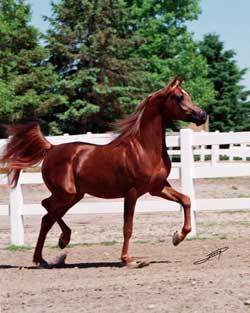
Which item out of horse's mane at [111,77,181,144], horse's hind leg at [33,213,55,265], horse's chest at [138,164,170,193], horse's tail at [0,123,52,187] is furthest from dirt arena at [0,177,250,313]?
horse's mane at [111,77,181,144]

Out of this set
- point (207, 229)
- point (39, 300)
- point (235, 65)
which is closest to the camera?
point (39, 300)

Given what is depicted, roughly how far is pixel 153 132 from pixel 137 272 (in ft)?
5.32

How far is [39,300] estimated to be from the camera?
6.64 meters

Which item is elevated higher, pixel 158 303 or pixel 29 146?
pixel 29 146

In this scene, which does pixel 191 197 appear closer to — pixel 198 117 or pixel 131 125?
pixel 131 125

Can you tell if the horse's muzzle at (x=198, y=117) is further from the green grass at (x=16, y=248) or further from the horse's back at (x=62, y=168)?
the green grass at (x=16, y=248)

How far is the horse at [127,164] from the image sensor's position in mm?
8773

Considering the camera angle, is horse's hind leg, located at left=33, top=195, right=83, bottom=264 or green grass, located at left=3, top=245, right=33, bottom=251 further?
green grass, located at left=3, top=245, right=33, bottom=251

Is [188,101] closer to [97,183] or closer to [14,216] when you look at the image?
[97,183]

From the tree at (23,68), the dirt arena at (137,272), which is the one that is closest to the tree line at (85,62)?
the tree at (23,68)

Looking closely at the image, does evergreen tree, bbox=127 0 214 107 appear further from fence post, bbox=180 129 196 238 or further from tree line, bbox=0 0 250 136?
fence post, bbox=180 129 196 238

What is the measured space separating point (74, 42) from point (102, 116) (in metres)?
4.57

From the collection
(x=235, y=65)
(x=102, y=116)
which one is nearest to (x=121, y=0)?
(x=102, y=116)

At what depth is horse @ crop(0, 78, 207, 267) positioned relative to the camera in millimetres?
8773
